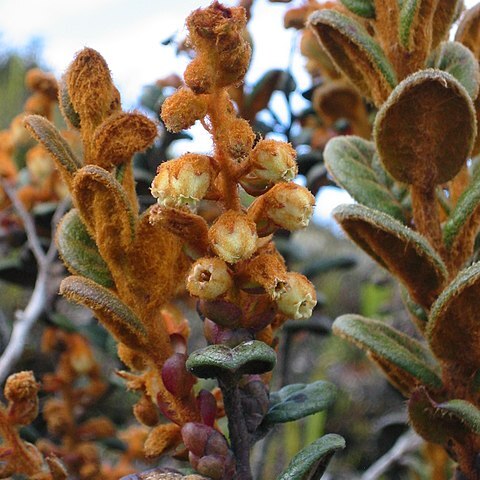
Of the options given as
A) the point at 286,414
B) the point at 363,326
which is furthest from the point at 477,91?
the point at 286,414

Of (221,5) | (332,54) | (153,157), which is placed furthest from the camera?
(153,157)

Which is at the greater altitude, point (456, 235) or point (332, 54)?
point (332, 54)

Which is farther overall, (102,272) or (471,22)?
(471,22)

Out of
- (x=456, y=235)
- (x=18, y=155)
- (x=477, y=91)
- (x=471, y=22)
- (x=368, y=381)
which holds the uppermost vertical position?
(x=18, y=155)

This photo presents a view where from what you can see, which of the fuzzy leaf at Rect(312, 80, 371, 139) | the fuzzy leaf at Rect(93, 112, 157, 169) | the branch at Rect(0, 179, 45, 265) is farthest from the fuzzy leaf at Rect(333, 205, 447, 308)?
the branch at Rect(0, 179, 45, 265)

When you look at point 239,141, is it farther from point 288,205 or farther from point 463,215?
point 463,215

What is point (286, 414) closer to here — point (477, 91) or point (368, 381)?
point (477, 91)

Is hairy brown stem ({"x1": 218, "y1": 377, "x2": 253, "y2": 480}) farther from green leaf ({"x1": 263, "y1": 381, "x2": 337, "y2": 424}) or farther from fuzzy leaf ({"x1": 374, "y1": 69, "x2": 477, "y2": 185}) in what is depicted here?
fuzzy leaf ({"x1": 374, "y1": 69, "x2": 477, "y2": 185})
